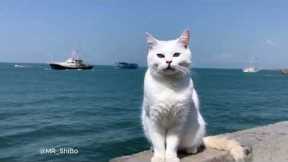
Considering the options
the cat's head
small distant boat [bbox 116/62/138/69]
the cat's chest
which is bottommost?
small distant boat [bbox 116/62/138/69]

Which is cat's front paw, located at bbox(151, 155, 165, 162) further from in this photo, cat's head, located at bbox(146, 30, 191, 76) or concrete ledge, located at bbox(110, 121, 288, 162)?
cat's head, located at bbox(146, 30, 191, 76)

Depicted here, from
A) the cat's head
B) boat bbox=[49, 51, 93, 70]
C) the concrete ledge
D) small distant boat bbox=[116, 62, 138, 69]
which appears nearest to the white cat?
the cat's head

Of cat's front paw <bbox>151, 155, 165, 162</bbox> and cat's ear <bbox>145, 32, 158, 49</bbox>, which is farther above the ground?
cat's ear <bbox>145, 32, 158, 49</bbox>

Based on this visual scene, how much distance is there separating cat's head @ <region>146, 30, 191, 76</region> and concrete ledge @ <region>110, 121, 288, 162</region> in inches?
39.3

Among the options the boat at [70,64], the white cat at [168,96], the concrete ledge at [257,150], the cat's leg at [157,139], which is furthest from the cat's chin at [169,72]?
the boat at [70,64]

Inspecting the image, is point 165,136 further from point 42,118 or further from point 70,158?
point 42,118

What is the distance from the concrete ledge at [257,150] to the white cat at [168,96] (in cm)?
29

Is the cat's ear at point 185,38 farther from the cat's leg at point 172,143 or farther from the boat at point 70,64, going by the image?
the boat at point 70,64

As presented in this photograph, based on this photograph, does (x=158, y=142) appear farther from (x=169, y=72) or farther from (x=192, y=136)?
(x=169, y=72)

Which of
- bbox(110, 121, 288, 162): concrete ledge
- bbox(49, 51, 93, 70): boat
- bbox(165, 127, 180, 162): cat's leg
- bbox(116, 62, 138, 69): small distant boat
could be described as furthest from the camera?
bbox(116, 62, 138, 69): small distant boat

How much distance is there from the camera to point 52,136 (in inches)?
580

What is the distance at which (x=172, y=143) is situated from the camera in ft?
12.2

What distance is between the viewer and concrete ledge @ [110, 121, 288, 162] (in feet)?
13.0

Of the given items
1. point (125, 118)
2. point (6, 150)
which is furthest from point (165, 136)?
point (125, 118)
